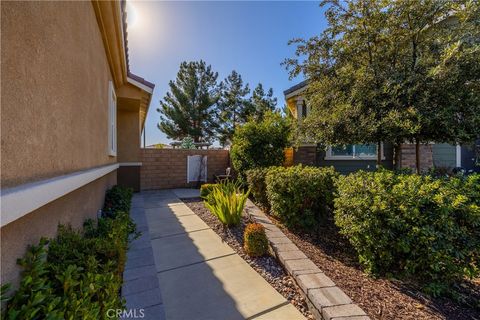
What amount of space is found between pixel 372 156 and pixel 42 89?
10749 millimetres

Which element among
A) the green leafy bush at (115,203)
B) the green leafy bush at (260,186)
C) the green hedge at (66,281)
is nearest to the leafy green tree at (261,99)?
the green leafy bush at (260,186)

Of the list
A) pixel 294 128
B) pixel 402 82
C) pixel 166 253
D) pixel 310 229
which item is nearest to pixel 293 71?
pixel 294 128

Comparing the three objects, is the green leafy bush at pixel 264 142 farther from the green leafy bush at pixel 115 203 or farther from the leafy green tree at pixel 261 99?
the leafy green tree at pixel 261 99

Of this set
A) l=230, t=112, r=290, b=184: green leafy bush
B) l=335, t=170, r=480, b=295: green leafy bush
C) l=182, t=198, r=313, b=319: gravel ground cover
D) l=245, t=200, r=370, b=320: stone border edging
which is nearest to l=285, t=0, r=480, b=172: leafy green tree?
l=335, t=170, r=480, b=295: green leafy bush

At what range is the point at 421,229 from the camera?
9.68 feet

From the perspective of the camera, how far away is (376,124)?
472cm

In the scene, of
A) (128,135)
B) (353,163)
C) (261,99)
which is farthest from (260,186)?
(261,99)

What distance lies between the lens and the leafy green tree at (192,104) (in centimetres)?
2692

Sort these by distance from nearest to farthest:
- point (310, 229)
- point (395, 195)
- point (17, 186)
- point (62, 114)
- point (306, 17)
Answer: point (17, 186), point (62, 114), point (395, 195), point (310, 229), point (306, 17)

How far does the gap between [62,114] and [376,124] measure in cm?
478

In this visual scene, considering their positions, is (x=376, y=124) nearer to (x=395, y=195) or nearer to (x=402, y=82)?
(x=402, y=82)

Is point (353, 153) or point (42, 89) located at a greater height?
point (42, 89)

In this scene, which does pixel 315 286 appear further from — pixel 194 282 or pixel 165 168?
pixel 165 168

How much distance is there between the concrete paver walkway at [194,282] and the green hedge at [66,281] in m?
0.94
